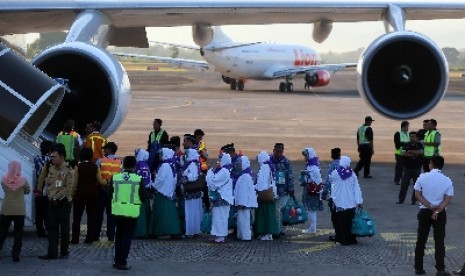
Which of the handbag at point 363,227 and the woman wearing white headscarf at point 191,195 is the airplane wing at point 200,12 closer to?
the woman wearing white headscarf at point 191,195

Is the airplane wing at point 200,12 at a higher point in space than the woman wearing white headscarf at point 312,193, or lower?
higher

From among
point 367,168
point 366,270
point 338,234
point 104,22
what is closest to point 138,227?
point 338,234

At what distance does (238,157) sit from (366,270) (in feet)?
10.2

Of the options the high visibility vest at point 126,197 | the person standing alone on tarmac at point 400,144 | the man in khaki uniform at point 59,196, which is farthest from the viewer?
the person standing alone on tarmac at point 400,144

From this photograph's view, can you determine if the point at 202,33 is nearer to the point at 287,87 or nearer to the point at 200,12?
the point at 200,12

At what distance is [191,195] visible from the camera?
527 inches

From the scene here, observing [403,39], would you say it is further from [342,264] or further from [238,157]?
[342,264]

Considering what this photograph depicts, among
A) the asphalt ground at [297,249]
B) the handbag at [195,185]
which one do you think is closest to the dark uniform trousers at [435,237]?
the asphalt ground at [297,249]

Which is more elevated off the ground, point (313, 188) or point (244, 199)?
point (313, 188)

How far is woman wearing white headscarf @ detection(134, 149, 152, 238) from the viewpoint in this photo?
1289 centimetres

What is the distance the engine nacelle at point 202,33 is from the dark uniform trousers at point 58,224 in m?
7.91

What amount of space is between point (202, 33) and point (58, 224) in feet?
26.6

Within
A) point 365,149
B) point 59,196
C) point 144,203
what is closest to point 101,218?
point 144,203

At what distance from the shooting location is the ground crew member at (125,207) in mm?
10898
